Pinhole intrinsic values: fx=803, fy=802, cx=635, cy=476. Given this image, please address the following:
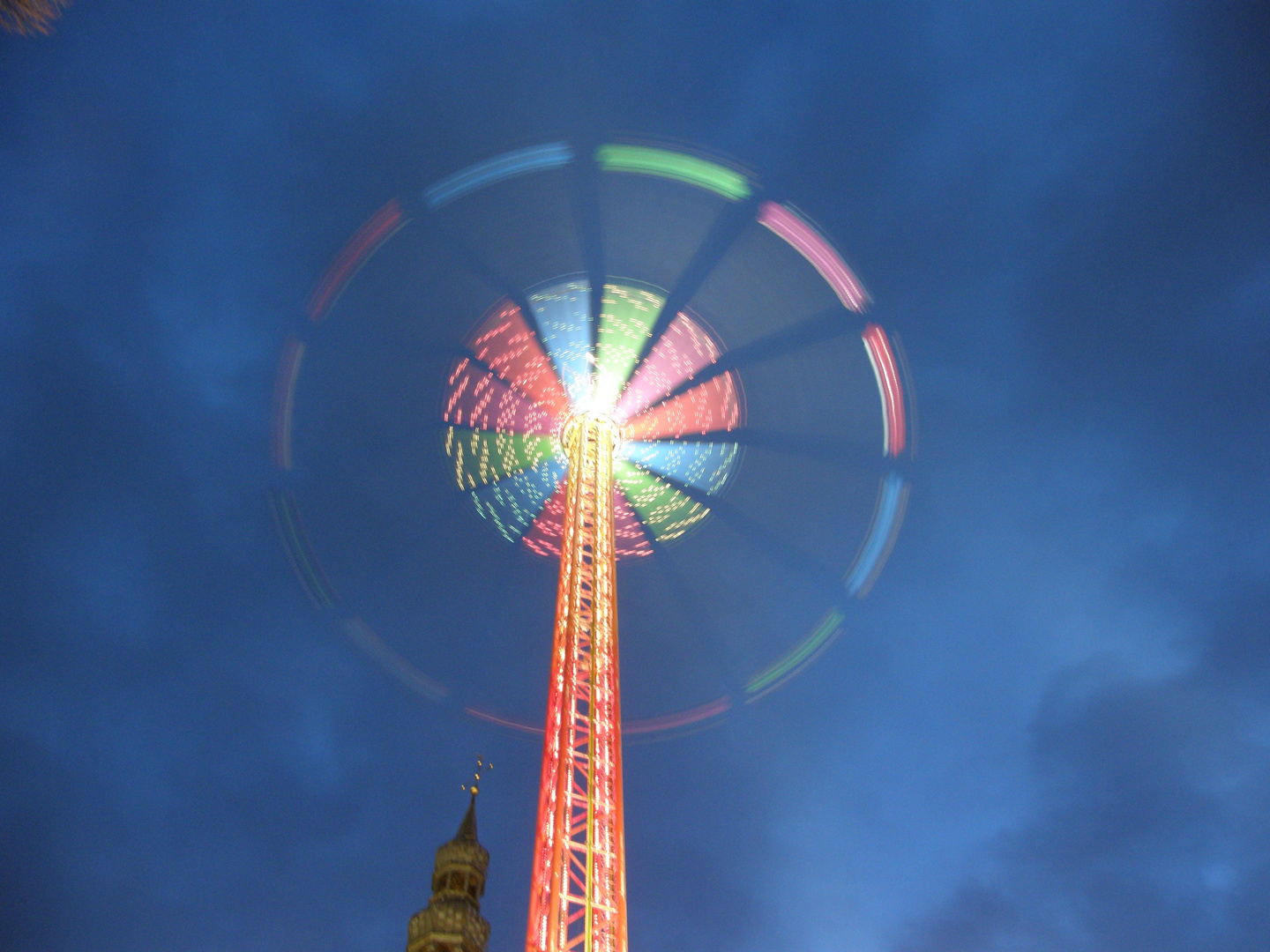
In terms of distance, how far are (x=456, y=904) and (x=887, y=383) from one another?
2740 centimetres

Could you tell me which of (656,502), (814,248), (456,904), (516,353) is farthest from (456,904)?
(814,248)

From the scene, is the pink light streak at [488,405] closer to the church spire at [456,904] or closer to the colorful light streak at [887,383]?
the colorful light streak at [887,383]

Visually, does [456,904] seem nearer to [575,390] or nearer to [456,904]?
[456,904]

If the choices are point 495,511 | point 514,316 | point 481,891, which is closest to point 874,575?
point 495,511

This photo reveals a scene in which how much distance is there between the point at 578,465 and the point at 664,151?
998 centimetres

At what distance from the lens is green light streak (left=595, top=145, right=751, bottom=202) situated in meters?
24.4

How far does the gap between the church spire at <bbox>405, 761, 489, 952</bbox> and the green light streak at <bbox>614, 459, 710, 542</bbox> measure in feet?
59.4

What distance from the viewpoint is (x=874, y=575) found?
29609 mm

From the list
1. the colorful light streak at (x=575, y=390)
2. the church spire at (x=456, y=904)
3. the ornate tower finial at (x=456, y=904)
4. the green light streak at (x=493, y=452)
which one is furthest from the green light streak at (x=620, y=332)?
the church spire at (x=456, y=904)

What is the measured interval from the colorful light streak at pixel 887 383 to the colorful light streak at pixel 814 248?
50.0 inches

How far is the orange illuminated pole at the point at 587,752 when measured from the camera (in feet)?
49.2

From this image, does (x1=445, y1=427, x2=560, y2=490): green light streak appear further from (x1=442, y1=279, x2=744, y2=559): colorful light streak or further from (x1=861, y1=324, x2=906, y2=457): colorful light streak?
(x1=861, y1=324, x2=906, y2=457): colorful light streak

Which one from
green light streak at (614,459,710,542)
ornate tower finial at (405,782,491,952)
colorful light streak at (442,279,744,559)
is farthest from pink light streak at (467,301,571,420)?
ornate tower finial at (405,782,491,952)

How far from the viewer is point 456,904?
33844 mm
